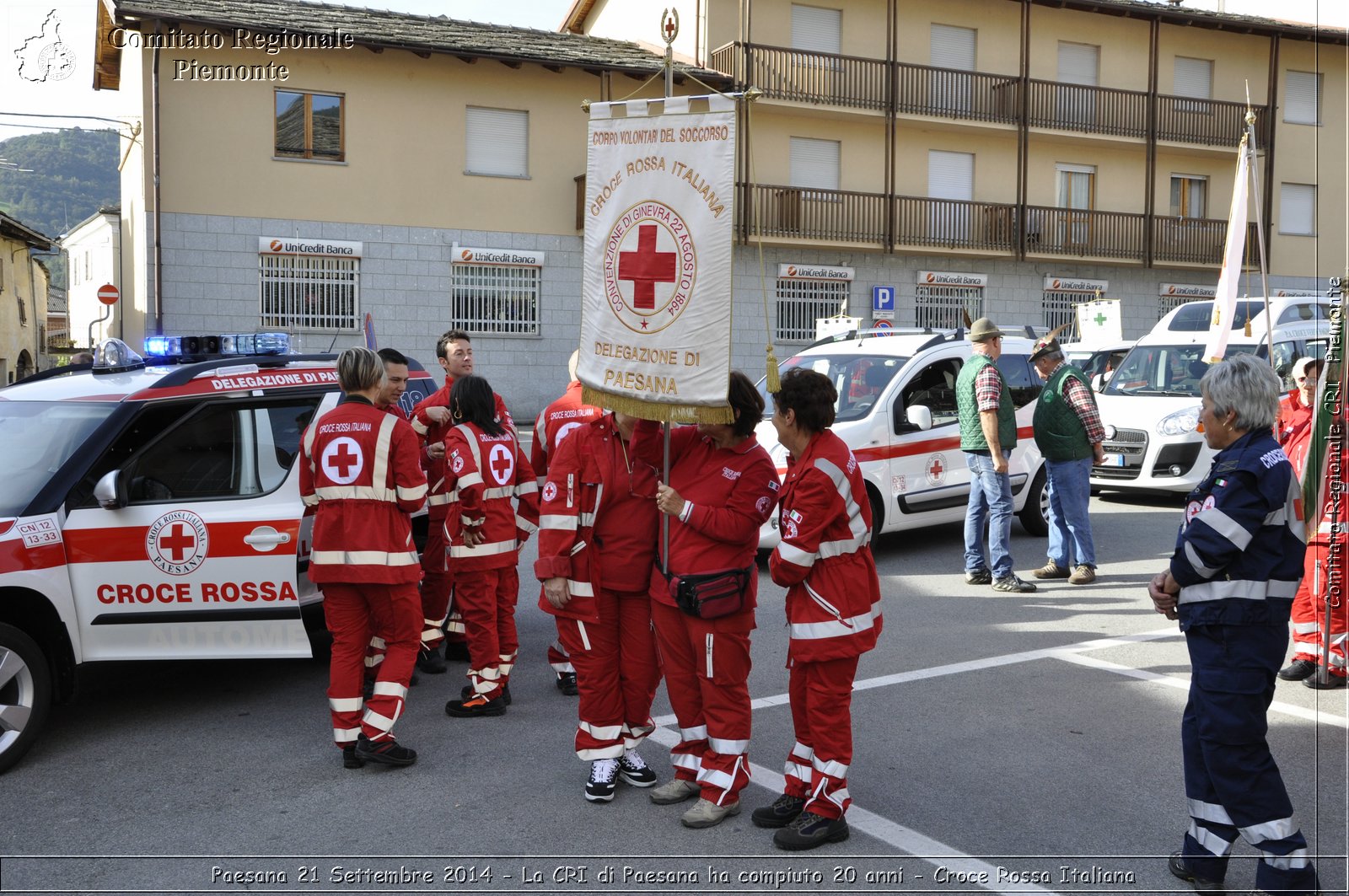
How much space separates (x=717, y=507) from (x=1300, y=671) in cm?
402

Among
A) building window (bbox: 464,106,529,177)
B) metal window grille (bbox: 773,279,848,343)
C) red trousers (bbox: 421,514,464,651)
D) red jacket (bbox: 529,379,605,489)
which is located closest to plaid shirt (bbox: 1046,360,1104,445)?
red jacket (bbox: 529,379,605,489)

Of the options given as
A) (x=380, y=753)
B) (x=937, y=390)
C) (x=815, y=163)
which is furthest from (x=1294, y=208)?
(x=380, y=753)

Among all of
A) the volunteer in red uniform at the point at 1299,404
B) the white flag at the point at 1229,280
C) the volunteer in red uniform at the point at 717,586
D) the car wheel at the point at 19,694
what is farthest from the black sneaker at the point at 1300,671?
the car wheel at the point at 19,694

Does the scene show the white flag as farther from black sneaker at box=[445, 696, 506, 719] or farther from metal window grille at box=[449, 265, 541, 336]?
metal window grille at box=[449, 265, 541, 336]

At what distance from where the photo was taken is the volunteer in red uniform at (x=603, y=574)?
455 centimetres

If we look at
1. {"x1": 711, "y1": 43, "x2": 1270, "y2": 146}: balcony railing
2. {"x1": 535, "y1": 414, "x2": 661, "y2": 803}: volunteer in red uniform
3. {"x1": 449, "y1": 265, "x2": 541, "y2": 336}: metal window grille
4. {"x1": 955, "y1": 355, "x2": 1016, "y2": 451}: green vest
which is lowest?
{"x1": 535, "y1": 414, "x2": 661, "y2": 803}: volunteer in red uniform

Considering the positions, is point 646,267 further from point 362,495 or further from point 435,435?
point 435,435

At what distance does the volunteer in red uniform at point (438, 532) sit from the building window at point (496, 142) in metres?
18.0

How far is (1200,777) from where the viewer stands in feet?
12.6

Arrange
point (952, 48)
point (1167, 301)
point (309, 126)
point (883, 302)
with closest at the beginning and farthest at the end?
point (309, 126) < point (883, 302) < point (952, 48) < point (1167, 301)

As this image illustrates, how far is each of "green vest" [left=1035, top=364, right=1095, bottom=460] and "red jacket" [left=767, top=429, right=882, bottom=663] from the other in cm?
502

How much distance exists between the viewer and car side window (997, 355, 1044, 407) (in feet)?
36.2

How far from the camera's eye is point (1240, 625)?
12.2ft

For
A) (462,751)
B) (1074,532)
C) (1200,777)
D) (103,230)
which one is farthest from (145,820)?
(103,230)
